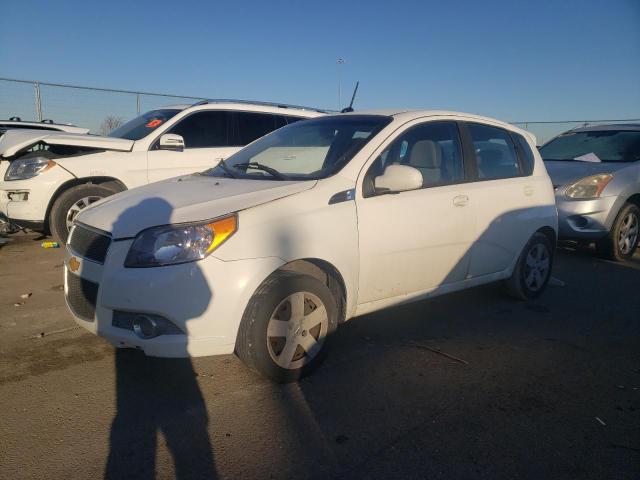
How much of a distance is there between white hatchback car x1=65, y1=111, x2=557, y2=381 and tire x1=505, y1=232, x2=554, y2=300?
221 mm

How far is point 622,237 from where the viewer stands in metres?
6.82

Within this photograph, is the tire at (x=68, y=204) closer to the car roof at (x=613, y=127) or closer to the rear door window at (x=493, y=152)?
the rear door window at (x=493, y=152)

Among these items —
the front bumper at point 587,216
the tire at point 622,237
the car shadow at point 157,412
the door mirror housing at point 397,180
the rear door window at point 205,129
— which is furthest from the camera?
the rear door window at point 205,129

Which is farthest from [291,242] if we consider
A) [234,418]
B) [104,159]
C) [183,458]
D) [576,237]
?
[576,237]

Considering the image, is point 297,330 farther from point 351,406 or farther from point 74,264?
point 74,264

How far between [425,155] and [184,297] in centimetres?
224

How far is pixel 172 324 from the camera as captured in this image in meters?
2.73

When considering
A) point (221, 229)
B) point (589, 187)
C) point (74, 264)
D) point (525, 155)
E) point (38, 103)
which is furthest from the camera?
point (38, 103)

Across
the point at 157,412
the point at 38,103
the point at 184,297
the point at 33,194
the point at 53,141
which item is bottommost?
the point at 157,412

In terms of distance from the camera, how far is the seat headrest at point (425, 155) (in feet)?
13.0

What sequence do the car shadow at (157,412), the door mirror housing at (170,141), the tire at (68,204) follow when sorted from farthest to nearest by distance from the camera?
the tire at (68,204) < the door mirror housing at (170,141) < the car shadow at (157,412)

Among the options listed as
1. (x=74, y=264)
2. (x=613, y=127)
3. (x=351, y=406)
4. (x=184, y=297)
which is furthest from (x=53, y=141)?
(x=613, y=127)

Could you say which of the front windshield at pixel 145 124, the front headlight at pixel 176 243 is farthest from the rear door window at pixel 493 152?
the front windshield at pixel 145 124

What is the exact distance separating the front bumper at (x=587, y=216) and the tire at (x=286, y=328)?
15.2ft
